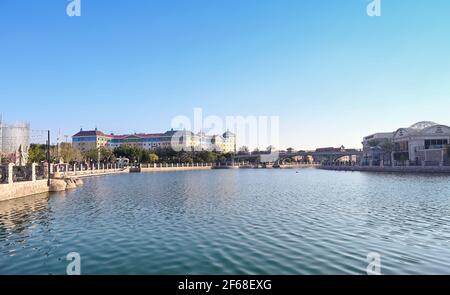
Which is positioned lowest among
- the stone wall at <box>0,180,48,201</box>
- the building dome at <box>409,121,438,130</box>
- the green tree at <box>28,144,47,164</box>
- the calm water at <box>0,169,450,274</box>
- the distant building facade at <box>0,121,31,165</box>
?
the calm water at <box>0,169,450,274</box>

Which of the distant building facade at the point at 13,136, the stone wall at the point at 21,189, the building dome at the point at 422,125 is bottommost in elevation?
the stone wall at the point at 21,189

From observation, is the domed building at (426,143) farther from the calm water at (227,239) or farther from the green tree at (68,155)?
the green tree at (68,155)

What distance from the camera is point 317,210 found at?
24.8 metres

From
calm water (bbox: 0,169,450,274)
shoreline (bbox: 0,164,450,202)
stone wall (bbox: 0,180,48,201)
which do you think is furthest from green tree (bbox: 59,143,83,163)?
calm water (bbox: 0,169,450,274)

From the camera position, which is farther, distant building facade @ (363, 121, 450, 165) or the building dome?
the building dome

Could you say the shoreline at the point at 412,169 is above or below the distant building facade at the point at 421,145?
below

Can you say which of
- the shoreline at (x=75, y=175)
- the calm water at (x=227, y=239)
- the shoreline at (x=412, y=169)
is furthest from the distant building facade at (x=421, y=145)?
the calm water at (x=227, y=239)

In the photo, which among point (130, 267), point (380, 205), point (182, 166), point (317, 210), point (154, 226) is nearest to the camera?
point (130, 267)

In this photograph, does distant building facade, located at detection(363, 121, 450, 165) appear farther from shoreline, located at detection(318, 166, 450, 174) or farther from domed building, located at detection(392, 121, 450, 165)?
shoreline, located at detection(318, 166, 450, 174)

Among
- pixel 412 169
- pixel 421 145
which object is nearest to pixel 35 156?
pixel 412 169

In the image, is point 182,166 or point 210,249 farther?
point 182,166
